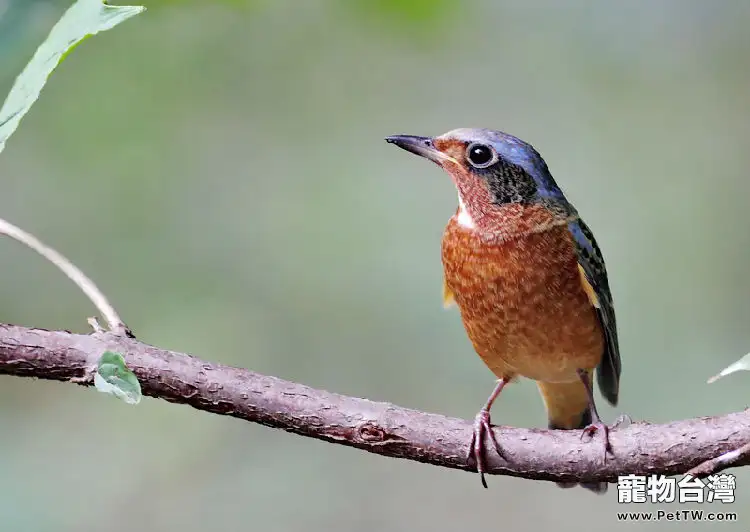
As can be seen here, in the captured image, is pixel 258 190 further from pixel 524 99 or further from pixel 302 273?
pixel 524 99

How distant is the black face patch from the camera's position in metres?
2.79

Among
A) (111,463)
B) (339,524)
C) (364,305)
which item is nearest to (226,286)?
(364,305)

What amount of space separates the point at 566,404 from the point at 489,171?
1.32m

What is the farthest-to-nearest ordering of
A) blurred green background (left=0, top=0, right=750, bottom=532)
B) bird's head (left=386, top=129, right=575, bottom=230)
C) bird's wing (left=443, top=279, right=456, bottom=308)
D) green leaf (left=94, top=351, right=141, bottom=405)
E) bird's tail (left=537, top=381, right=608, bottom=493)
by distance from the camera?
blurred green background (left=0, top=0, right=750, bottom=532), bird's tail (left=537, top=381, right=608, bottom=493), bird's wing (left=443, top=279, right=456, bottom=308), bird's head (left=386, top=129, right=575, bottom=230), green leaf (left=94, top=351, right=141, bottom=405)

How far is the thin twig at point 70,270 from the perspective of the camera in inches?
81.0

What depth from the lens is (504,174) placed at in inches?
110

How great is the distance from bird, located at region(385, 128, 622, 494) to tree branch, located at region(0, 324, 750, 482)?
0.36m

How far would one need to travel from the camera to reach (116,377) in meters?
1.89

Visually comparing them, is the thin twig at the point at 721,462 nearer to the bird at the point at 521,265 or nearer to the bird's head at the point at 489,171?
the bird at the point at 521,265

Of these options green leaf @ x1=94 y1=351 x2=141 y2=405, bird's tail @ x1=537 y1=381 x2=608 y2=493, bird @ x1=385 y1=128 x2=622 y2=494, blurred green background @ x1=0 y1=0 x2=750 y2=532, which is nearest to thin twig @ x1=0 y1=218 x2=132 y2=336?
green leaf @ x1=94 y1=351 x2=141 y2=405

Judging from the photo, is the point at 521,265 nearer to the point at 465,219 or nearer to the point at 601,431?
Answer: the point at 465,219

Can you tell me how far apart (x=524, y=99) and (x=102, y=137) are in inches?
113

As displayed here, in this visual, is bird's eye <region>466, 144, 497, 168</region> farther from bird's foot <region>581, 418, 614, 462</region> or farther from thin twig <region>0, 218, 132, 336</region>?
thin twig <region>0, 218, 132, 336</region>

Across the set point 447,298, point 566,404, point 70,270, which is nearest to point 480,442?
point 447,298
